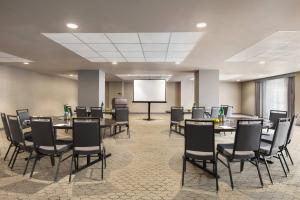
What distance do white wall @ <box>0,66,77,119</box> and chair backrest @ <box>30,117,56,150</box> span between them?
5924mm

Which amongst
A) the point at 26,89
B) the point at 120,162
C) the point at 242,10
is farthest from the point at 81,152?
the point at 26,89

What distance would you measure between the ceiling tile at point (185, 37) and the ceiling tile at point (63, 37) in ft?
6.81

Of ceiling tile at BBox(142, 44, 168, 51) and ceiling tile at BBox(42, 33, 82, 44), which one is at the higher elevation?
ceiling tile at BBox(142, 44, 168, 51)

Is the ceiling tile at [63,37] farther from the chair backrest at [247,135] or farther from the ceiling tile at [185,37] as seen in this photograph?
the chair backrest at [247,135]

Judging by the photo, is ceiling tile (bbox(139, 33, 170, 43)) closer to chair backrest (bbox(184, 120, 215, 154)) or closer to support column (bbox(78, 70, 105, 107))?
chair backrest (bbox(184, 120, 215, 154))

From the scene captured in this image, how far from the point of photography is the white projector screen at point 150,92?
38.4 ft

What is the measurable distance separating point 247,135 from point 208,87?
633 centimetres

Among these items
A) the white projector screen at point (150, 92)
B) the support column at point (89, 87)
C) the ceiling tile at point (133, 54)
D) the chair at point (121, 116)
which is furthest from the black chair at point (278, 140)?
the white projector screen at point (150, 92)

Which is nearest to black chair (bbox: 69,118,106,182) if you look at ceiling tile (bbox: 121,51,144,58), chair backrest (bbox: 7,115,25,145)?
chair backrest (bbox: 7,115,25,145)

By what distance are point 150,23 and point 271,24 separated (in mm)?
2015

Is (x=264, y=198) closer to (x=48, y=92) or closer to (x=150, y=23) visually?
(x=150, y=23)

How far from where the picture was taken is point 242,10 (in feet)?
9.15

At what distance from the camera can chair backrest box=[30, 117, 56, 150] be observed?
2986 mm

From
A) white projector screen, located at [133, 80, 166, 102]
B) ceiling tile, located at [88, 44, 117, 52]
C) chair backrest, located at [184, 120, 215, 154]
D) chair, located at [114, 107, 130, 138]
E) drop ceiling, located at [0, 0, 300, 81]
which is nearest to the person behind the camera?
drop ceiling, located at [0, 0, 300, 81]
